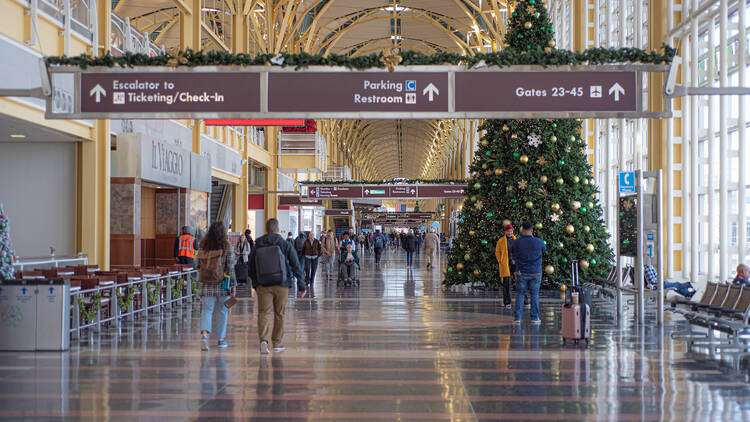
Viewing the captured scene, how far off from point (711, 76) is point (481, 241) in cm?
592

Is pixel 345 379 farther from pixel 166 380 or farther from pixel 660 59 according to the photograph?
pixel 660 59

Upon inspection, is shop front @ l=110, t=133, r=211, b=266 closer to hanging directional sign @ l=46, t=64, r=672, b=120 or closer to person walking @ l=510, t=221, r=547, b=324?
hanging directional sign @ l=46, t=64, r=672, b=120

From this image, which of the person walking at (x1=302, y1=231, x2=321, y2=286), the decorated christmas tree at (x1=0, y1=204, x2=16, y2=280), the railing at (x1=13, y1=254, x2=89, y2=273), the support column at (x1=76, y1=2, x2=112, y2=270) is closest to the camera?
the decorated christmas tree at (x1=0, y1=204, x2=16, y2=280)

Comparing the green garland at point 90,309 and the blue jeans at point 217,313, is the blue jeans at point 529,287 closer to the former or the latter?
the blue jeans at point 217,313

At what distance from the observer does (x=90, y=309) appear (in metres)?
11.1

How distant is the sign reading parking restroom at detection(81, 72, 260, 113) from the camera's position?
985 centimetres

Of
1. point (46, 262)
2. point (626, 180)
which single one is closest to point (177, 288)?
point (46, 262)

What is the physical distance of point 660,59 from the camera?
32.2ft

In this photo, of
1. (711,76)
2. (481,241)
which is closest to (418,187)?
(481,241)

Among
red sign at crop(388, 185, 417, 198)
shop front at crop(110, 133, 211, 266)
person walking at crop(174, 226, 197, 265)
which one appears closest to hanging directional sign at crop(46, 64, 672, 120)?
shop front at crop(110, 133, 211, 266)

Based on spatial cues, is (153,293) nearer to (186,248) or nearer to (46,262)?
(46,262)

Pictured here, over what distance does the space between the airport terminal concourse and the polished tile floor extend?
0.05 metres

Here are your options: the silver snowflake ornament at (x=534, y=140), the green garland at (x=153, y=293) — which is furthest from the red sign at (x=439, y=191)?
the green garland at (x=153, y=293)

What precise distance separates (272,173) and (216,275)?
32.7 m
